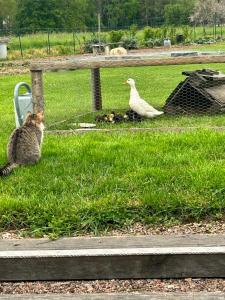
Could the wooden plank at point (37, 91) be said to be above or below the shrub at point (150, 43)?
above

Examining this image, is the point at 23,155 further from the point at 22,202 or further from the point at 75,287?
the point at 75,287

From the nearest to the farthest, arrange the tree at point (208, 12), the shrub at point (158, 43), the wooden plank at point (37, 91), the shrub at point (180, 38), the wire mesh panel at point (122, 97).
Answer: the wooden plank at point (37, 91), the wire mesh panel at point (122, 97), the shrub at point (158, 43), the shrub at point (180, 38), the tree at point (208, 12)

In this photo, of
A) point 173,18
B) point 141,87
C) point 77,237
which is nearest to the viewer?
point 77,237

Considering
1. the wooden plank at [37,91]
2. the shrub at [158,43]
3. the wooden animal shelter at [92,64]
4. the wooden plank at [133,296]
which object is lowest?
the shrub at [158,43]

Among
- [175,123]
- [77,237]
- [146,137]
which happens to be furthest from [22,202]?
[175,123]

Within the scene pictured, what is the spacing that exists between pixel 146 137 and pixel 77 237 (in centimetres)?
320

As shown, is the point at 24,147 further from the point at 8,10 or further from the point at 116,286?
the point at 8,10

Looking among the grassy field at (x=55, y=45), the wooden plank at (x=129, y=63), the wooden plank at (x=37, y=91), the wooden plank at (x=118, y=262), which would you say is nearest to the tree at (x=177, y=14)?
the grassy field at (x=55, y=45)

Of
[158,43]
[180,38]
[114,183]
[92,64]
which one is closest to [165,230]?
[114,183]

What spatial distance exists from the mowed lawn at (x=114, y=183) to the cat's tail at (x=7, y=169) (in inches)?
3.7

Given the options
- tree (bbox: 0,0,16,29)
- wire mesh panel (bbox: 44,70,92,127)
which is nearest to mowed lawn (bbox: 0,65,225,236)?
wire mesh panel (bbox: 44,70,92,127)

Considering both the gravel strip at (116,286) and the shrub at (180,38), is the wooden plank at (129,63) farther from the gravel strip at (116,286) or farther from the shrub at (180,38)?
the shrub at (180,38)

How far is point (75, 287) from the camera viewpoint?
3328mm

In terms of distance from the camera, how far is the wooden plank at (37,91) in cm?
830
